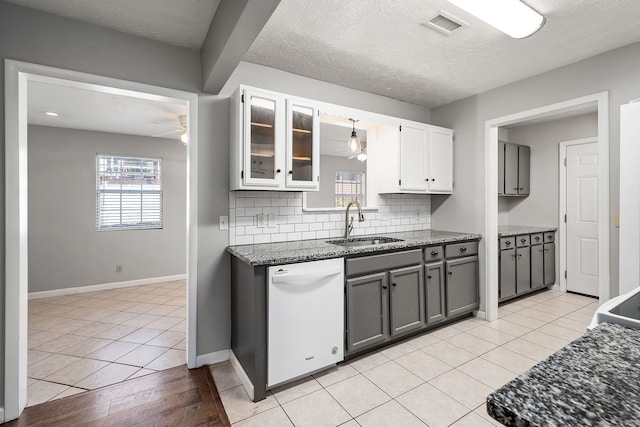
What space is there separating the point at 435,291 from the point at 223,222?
2.17m

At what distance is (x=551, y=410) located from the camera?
54 centimetres

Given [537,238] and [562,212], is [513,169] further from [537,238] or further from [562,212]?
[537,238]

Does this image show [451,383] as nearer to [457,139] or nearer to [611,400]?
[611,400]

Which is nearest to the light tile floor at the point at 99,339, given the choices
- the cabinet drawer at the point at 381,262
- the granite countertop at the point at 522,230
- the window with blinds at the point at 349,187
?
the cabinet drawer at the point at 381,262

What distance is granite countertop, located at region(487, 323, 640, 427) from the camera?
0.52 m

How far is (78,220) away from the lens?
4.64 meters

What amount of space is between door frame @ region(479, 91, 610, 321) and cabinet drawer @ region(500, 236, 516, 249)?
584 mm

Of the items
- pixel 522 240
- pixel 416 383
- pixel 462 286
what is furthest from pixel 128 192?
pixel 522 240

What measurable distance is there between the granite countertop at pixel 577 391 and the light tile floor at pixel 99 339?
2.67 m

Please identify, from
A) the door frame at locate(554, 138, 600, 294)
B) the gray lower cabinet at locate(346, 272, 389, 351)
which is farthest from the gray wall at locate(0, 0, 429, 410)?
the door frame at locate(554, 138, 600, 294)

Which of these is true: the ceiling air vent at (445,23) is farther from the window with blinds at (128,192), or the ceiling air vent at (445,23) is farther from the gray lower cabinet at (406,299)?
the window with blinds at (128,192)

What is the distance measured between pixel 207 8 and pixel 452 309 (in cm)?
340

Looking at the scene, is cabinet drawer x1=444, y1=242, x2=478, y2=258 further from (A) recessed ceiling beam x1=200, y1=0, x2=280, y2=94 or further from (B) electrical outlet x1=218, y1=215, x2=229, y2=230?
(A) recessed ceiling beam x1=200, y1=0, x2=280, y2=94

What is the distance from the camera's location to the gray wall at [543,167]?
446cm
